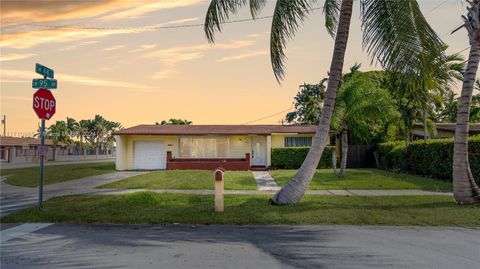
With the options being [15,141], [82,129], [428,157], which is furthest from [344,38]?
[82,129]

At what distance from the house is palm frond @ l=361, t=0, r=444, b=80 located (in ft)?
63.0

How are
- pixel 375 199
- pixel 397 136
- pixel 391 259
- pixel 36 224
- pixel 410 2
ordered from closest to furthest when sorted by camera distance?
pixel 391 259 < pixel 36 224 < pixel 410 2 < pixel 375 199 < pixel 397 136

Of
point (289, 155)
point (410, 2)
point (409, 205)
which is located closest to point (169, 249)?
point (409, 205)

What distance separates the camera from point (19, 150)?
53.4m

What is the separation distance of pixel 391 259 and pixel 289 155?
2382 centimetres

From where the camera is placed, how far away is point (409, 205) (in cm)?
1173

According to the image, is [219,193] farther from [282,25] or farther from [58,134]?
[58,134]

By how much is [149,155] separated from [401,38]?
23531mm

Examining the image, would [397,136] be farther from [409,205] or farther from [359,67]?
[409,205]

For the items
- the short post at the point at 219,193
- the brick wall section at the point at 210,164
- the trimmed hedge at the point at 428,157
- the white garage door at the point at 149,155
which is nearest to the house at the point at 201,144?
the white garage door at the point at 149,155

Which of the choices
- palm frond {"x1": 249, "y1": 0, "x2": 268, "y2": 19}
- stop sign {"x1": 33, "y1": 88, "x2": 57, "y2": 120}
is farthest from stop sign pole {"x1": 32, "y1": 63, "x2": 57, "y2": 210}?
palm frond {"x1": 249, "y1": 0, "x2": 268, "y2": 19}

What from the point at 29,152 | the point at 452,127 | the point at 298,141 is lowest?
the point at 29,152

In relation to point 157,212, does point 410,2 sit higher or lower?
higher

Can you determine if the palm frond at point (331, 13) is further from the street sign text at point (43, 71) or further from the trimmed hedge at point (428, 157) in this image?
the street sign text at point (43, 71)
